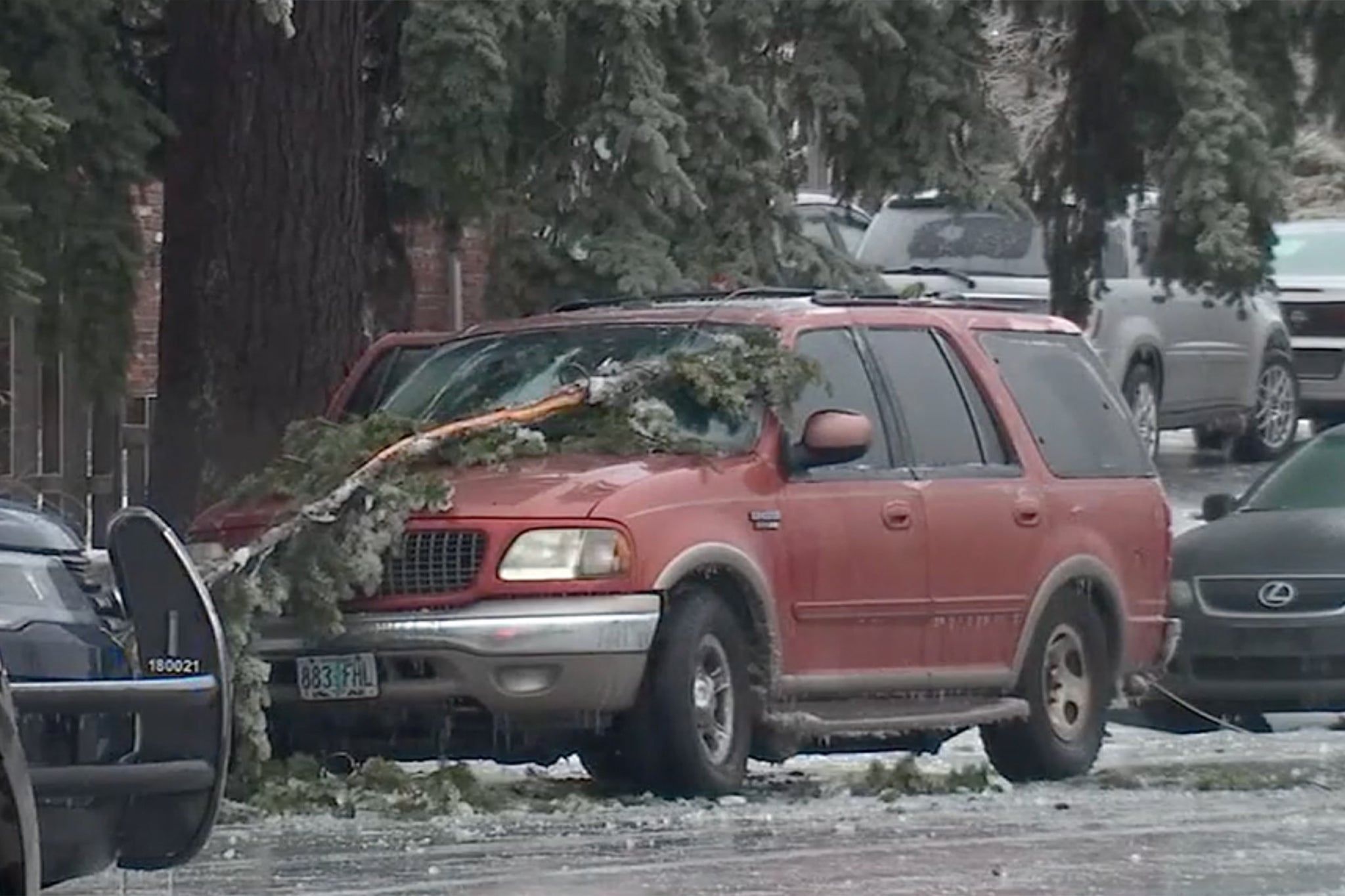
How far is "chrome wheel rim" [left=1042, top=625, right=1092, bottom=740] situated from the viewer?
12898mm

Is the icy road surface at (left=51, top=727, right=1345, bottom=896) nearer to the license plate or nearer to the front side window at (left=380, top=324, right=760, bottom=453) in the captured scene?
the license plate

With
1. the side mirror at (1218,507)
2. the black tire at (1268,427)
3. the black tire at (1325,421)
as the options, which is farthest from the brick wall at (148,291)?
the black tire at (1325,421)

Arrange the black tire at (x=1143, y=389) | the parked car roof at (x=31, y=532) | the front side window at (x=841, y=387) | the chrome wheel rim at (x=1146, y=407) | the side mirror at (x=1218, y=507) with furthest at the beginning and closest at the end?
the chrome wheel rim at (x=1146, y=407), the black tire at (x=1143, y=389), the side mirror at (x=1218, y=507), the front side window at (x=841, y=387), the parked car roof at (x=31, y=532)

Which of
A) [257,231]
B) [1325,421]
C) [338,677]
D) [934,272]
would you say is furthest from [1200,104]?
[1325,421]

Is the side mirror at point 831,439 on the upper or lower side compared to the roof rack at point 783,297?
lower

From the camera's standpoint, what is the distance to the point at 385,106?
14547mm

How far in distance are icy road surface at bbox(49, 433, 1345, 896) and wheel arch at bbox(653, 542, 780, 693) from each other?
493 millimetres

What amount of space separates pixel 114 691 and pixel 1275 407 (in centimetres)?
2045

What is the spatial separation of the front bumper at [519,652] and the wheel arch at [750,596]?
0.37 m

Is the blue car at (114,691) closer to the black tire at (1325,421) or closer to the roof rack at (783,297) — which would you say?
the roof rack at (783,297)

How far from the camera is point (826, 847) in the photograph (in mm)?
10070

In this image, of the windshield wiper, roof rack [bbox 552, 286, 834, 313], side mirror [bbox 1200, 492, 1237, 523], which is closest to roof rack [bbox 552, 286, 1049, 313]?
roof rack [bbox 552, 286, 834, 313]

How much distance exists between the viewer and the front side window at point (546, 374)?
38.4 feet

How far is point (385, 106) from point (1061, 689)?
166 inches
